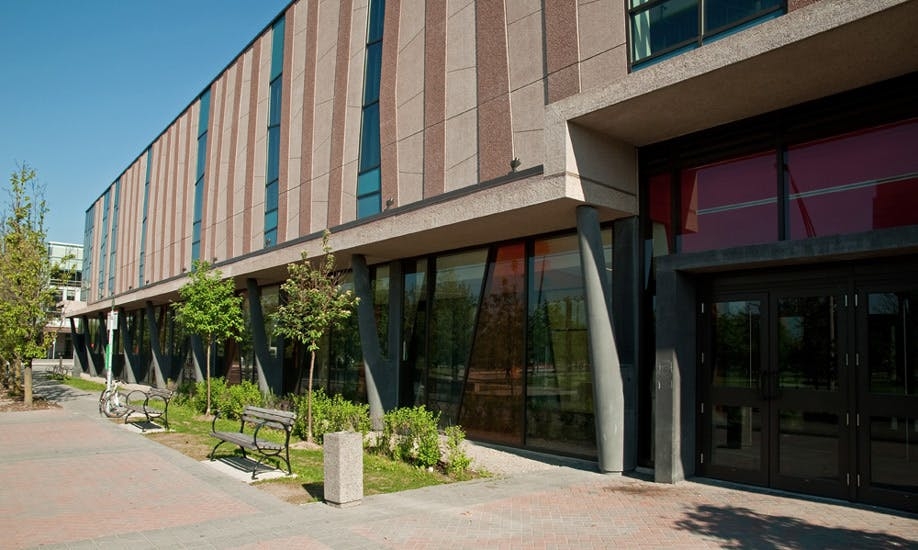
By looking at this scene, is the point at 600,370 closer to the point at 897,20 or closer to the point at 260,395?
the point at 897,20

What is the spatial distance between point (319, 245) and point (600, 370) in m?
8.53

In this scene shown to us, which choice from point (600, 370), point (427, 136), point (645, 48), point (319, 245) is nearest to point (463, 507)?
point (600, 370)

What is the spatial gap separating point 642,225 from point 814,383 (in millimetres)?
3639

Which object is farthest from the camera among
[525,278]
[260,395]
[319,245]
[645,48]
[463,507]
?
[260,395]

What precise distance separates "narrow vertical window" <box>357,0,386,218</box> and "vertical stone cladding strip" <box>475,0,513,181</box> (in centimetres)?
396

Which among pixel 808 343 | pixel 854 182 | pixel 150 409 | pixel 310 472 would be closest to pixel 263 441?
pixel 310 472

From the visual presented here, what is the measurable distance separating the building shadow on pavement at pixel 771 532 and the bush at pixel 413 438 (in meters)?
4.20

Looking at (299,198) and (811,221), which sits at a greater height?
(299,198)

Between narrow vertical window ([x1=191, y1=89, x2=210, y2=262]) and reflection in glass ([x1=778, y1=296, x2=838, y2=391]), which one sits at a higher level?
narrow vertical window ([x1=191, y1=89, x2=210, y2=262])

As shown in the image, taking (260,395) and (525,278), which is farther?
(260,395)

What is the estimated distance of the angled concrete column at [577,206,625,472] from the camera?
10211mm

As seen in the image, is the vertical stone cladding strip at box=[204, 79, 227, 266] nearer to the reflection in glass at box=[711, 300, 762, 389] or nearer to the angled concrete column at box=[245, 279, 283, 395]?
the angled concrete column at box=[245, 279, 283, 395]

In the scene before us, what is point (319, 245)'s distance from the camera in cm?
1623

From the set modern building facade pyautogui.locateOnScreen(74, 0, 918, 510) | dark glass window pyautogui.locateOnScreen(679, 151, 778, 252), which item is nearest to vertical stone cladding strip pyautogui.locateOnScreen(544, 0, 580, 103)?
modern building facade pyautogui.locateOnScreen(74, 0, 918, 510)
